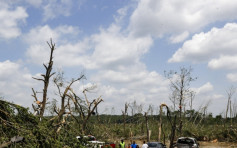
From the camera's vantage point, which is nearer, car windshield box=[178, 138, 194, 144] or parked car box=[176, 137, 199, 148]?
parked car box=[176, 137, 199, 148]

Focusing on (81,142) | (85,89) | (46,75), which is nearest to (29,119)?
(81,142)

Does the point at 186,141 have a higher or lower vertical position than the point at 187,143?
higher

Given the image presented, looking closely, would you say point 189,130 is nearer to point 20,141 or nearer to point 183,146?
point 183,146

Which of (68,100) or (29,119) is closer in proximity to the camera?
(29,119)

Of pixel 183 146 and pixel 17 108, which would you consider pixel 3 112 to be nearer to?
pixel 17 108

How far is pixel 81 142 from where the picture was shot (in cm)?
937

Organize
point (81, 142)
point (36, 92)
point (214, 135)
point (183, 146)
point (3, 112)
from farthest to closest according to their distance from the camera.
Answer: point (214, 135) < point (36, 92) < point (183, 146) < point (81, 142) < point (3, 112)

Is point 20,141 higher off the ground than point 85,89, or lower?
lower

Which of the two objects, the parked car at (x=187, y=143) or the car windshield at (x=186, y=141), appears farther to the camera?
the car windshield at (x=186, y=141)

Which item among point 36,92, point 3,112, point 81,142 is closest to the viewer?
point 3,112

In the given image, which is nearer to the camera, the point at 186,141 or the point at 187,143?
the point at 187,143

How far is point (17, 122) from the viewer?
8320 millimetres

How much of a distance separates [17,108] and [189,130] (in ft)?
110

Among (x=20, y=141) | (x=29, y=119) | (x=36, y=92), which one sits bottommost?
(x=20, y=141)
